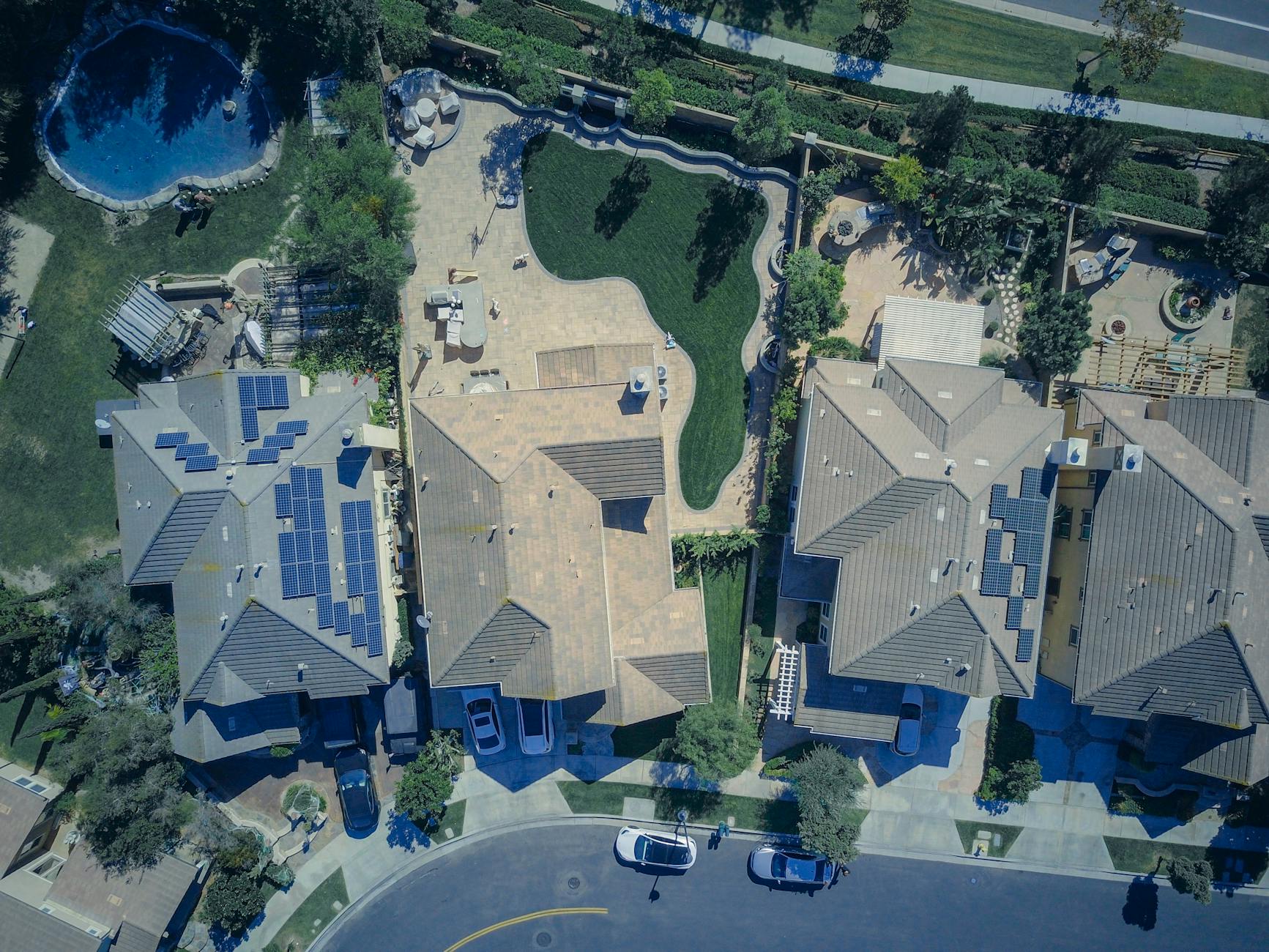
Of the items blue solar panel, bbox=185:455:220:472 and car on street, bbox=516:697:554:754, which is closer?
blue solar panel, bbox=185:455:220:472

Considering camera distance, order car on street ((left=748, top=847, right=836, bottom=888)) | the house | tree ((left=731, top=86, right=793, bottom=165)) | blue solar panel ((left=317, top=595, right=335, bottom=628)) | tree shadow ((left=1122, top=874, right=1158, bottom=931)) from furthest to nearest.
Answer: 1. tree shadow ((left=1122, top=874, right=1158, bottom=931))
2. car on street ((left=748, top=847, right=836, bottom=888))
3. blue solar panel ((left=317, top=595, right=335, bottom=628))
4. tree ((left=731, top=86, right=793, bottom=165))
5. the house

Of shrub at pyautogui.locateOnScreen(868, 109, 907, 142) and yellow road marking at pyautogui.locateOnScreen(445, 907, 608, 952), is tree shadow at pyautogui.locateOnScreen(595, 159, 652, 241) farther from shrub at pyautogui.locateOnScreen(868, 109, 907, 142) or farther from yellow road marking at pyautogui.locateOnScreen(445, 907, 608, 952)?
yellow road marking at pyautogui.locateOnScreen(445, 907, 608, 952)

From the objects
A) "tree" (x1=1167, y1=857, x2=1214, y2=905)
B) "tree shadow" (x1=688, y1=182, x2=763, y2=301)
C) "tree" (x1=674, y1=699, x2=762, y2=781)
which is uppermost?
"tree shadow" (x1=688, y1=182, x2=763, y2=301)

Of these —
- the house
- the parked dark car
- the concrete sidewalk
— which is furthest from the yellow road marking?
the concrete sidewalk

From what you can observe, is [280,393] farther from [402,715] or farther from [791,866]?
[791,866]

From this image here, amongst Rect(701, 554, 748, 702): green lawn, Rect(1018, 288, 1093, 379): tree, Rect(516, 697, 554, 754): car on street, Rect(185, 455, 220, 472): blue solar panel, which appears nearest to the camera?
Rect(185, 455, 220, 472): blue solar panel

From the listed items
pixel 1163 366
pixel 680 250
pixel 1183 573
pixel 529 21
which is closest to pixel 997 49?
pixel 1163 366
